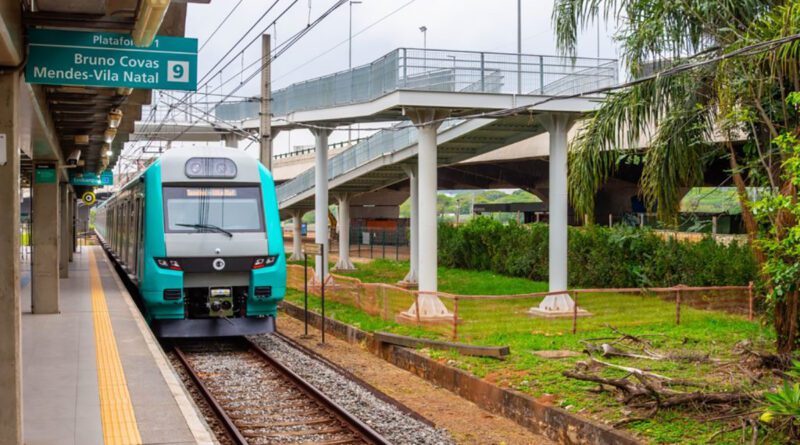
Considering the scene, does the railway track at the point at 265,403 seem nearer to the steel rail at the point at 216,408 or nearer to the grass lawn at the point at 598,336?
the steel rail at the point at 216,408

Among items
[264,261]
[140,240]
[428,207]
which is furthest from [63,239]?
[428,207]

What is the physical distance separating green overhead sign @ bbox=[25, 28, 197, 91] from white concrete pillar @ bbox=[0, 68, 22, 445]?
0.51m

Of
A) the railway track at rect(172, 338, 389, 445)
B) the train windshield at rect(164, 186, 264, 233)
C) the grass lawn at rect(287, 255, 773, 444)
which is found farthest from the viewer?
the train windshield at rect(164, 186, 264, 233)

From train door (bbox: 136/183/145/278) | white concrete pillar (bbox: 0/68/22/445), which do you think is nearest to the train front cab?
train door (bbox: 136/183/145/278)

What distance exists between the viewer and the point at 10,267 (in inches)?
260

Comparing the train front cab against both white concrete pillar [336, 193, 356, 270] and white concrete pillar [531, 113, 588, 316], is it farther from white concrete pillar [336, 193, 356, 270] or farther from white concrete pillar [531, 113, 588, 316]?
white concrete pillar [336, 193, 356, 270]

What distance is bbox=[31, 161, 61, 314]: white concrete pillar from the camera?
52.4ft

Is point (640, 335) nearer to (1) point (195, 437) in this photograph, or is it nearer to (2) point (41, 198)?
(1) point (195, 437)

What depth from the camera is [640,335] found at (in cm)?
1518

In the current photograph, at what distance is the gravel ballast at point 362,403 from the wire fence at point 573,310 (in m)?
2.58

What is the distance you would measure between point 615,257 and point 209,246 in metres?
12.3

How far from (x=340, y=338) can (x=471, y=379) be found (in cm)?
620

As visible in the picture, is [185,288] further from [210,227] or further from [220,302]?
[210,227]

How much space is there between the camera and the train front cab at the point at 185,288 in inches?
565
